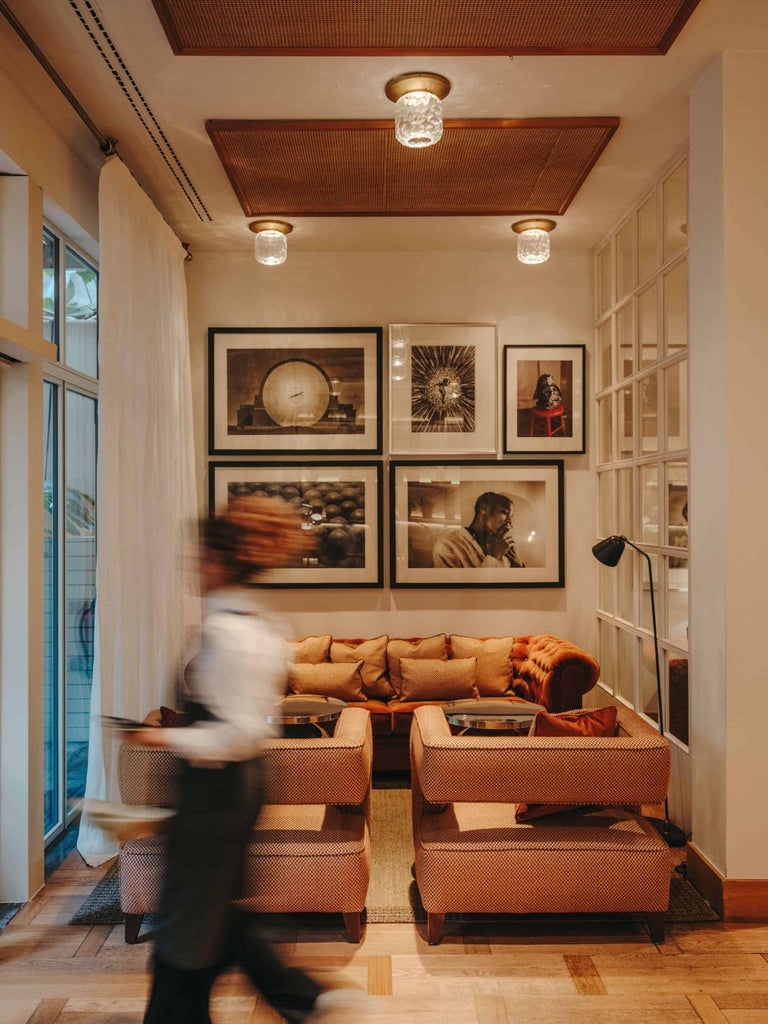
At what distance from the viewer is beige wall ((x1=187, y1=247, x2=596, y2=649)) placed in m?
5.25

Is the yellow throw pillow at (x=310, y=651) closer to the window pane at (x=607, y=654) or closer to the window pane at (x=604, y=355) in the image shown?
the window pane at (x=607, y=654)

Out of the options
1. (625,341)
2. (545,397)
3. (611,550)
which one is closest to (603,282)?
(625,341)

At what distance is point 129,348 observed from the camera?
3.70m

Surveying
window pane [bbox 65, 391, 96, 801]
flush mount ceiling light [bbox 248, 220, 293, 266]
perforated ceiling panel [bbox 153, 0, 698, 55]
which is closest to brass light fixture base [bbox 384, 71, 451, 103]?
perforated ceiling panel [bbox 153, 0, 698, 55]

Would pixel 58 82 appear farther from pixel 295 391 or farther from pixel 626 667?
pixel 626 667

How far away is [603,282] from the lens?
5062 mm

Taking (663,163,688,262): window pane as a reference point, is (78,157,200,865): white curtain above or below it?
below

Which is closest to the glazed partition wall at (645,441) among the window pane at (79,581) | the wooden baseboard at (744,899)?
the wooden baseboard at (744,899)

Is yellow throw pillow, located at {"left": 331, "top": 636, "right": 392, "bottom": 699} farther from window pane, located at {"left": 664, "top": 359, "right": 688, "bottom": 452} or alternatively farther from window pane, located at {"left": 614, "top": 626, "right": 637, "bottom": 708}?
window pane, located at {"left": 664, "top": 359, "right": 688, "bottom": 452}

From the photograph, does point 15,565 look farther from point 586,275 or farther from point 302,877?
point 586,275

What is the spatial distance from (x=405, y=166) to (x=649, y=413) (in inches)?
69.9

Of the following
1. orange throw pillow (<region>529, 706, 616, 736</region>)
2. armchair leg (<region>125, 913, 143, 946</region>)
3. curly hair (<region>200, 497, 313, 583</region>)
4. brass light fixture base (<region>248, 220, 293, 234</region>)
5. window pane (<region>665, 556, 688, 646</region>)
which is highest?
brass light fixture base (<region>248, 220, 293, 234</region>)

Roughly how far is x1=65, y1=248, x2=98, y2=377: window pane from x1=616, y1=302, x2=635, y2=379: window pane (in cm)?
295

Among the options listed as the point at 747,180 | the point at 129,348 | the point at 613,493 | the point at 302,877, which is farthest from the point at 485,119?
the point at 302,877
